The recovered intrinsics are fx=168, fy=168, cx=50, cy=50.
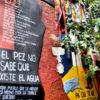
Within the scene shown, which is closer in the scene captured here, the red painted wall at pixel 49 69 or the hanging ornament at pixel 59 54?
the red painted wall at pixel 49 69

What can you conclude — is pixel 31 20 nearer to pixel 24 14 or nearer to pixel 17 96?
pixel 24 14

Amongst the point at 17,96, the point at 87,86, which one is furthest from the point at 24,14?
the point at 87,86

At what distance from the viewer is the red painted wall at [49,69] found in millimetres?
4871

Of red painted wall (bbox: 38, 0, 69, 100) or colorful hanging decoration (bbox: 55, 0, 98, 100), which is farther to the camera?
colorful hanging decoration (bbox: 55, 0, 98, 100)

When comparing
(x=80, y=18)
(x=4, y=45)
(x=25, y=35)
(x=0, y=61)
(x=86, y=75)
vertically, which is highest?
(x=80, y=18)

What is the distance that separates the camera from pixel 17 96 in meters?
4.18

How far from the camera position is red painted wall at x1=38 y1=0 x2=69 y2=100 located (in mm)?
4871

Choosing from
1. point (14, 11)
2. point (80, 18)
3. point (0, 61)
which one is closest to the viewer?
point (0, 61)

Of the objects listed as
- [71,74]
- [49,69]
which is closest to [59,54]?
[49,69]

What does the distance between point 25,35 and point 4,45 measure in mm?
752

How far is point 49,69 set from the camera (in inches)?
201

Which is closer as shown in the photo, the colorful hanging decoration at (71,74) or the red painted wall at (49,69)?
the red painted wall at (49,69)

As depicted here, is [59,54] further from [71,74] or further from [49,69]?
[71,74]

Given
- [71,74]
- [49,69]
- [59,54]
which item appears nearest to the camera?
[49,69]
